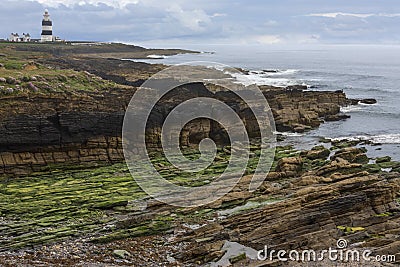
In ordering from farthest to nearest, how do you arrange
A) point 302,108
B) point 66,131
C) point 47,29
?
point 47,29
point 302,108
point 66,131

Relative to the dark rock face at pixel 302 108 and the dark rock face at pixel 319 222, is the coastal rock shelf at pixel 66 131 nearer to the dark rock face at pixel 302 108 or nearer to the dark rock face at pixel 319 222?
the dark rock face at pixel 302 108

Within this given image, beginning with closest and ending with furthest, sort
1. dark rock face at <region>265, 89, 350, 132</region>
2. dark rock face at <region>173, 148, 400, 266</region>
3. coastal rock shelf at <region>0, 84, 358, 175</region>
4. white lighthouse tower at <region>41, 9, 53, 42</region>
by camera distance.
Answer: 1. dark rock face at <region>173, 148, 400, 266</region>
2. coastal rock shelf at <region>0, 84, 358, 175</region>
3. dark rock face at <region>265, 89, 350, 132</region>
4. white lighthouse tower at <region>41, 9, 53, 42</region>

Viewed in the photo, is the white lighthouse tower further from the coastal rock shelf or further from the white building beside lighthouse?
the coastal rock shelf

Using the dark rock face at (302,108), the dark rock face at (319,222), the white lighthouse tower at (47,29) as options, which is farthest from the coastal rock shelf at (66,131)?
the white lighthouse tower at (47,29)

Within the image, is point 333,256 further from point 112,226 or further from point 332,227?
point 112,226

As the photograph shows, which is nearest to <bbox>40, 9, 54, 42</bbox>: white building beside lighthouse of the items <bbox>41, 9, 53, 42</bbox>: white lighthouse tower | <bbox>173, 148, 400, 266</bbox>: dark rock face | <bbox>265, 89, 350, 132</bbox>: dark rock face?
<bbox>41, 9, 53, 42</bbox>: white lighthouse tower

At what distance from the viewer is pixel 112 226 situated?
77.3ft

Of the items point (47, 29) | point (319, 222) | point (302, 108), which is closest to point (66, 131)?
point (319, 222)

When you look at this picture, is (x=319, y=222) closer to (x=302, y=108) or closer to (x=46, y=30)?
(x=302, y=108)

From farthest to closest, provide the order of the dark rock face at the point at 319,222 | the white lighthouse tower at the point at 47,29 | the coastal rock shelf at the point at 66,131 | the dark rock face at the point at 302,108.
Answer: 1. the white lighthouse tower at the point at 47,29
2. the dark rock face at the point at 302,108
3. the coastal rock shelf at the point at 66,131
4. the dark rock face at the point at 319,222

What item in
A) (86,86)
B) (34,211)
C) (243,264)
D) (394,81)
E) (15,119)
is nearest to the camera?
(243,264)

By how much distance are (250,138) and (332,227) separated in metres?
22.6

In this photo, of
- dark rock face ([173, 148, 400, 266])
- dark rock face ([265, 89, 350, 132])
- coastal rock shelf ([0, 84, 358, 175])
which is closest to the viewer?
dark rock face ([173, 148, 400, 266])

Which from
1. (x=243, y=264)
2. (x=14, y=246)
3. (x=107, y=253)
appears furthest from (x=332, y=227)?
(x=14, y=246)
